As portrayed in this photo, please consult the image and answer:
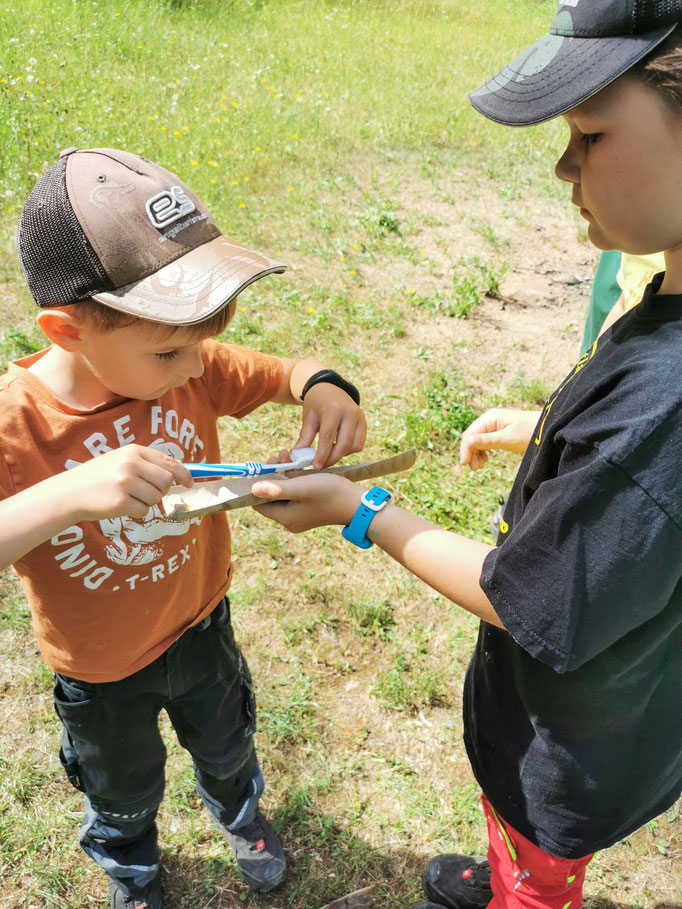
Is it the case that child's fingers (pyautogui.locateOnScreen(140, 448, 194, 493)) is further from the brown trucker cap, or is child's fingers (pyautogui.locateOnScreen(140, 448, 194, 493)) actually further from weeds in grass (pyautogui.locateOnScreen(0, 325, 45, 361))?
weeds in grass (pyautogui.locateOnScreen(0, 325, 45, 361))

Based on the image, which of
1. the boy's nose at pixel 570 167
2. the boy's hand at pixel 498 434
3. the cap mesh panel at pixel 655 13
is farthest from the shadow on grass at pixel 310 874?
the cap mesh panel at pixel 655 13

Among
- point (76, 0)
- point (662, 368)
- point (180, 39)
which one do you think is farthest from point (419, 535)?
point (76, 0)

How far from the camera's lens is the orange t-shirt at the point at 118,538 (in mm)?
1451

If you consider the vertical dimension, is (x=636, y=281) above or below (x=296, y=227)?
above

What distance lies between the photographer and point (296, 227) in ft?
18.5

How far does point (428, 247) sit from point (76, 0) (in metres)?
5.92

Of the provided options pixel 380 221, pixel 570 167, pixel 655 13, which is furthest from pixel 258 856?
pixel 380 221

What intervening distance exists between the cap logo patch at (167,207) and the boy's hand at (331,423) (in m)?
0.54

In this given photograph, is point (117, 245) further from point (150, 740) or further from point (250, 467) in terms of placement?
point (150, 740)

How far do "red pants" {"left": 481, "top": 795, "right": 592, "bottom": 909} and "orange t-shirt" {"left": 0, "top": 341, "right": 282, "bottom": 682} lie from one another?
2.88 feet

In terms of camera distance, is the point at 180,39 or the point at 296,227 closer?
the point at 296,227

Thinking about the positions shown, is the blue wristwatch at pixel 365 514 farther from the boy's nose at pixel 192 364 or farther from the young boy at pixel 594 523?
the boy's nose at pixel 192 364

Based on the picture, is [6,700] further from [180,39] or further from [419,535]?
[180,39]

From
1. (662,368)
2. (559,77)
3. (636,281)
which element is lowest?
(636,281)
